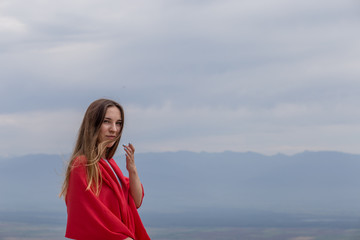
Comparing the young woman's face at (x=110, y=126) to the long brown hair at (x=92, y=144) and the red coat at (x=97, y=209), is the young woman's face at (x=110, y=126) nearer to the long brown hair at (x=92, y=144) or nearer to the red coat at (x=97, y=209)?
the long brown hair at (x=92, y=144)

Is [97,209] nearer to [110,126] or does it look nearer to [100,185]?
[100,185]

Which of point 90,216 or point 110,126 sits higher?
point 110,126

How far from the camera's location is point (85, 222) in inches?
113

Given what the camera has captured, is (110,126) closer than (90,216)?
No

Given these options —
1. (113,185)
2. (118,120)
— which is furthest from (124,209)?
(118,120)

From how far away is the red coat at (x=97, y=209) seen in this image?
2834 mm

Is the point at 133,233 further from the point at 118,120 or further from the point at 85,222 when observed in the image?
the point at 118,120

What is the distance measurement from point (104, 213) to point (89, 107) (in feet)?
2.08

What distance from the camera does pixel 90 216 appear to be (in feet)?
9.32

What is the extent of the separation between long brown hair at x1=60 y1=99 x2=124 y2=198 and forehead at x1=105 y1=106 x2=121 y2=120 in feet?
0.06

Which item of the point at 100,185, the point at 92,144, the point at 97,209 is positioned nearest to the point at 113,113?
the point at 92,144

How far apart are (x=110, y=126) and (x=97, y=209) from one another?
491 mm

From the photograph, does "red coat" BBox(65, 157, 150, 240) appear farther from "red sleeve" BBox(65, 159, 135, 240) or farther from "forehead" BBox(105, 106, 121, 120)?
"forehead" BBox(105, 106, 121, 120)

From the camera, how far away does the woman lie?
284 cm
